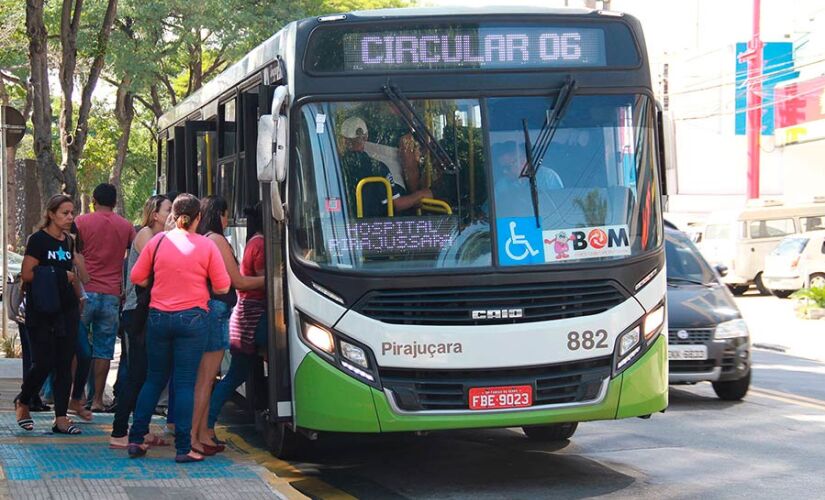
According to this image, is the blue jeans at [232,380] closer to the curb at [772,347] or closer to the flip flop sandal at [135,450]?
the flip flop sandal at [135,450]

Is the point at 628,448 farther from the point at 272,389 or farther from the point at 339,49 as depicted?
the point at 339,49

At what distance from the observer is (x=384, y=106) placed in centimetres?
812

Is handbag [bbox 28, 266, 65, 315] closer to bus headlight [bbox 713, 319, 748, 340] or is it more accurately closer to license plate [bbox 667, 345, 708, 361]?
license plate [bbox 667, 345, 708, 361]

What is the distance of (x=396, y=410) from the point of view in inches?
310

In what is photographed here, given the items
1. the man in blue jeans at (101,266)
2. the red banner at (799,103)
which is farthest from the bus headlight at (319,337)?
the red banner at (799,103)

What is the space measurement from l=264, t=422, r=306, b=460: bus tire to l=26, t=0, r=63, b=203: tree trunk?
8305 mm

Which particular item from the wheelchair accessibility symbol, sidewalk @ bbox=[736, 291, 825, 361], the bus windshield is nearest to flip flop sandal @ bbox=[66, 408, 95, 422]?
the bus windshield

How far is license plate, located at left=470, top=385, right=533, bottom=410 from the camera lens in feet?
25.9

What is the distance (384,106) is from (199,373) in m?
2.20

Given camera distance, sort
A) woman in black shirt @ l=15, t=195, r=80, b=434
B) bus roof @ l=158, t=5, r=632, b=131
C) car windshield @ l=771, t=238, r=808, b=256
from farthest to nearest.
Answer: car windshield @ l=771, t=238, r=808, b=256 → woman in black shirt @ l=15, t=195, r=80, b=434 → bus roof @ l=158, t=5, r=632, b=131

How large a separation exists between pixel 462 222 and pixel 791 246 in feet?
82.7

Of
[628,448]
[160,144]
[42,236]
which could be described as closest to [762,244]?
[160,144]

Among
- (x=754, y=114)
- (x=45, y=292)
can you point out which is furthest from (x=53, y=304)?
(x=754, y=114)

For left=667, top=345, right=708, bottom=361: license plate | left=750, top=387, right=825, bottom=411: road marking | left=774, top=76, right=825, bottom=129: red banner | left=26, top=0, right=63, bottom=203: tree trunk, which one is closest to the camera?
left=667, top=345, right=708, bottom=361: license plate
